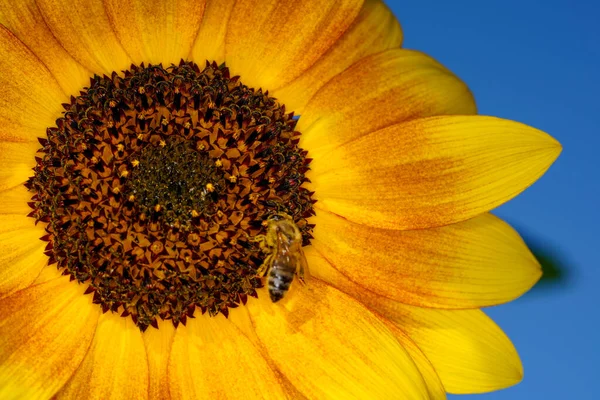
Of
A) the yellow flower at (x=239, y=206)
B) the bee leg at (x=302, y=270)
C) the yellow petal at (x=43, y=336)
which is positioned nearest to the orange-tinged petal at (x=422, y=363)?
the yellow flower at (x=239, y=206)

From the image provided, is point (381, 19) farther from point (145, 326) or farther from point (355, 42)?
point (145, 326)

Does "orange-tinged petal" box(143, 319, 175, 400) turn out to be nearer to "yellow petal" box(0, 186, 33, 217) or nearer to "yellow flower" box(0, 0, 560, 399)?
"yellow flower" box(0, 0, 560, 399)

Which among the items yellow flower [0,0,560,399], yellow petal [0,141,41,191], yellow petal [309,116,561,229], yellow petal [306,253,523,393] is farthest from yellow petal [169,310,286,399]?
yellow petal [0,141,41,191]

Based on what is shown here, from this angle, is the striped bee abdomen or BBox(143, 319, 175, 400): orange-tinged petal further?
BBox(143, 319, 175, 400): orange-tinged petal

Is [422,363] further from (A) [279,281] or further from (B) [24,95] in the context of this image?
(B) [24,95]

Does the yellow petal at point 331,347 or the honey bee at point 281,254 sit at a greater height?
the honey bee at point 281,254

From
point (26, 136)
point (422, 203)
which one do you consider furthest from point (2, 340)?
point (422, 203)

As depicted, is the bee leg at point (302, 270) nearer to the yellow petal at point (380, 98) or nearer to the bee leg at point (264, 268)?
the bee leg at point (264, 268)
